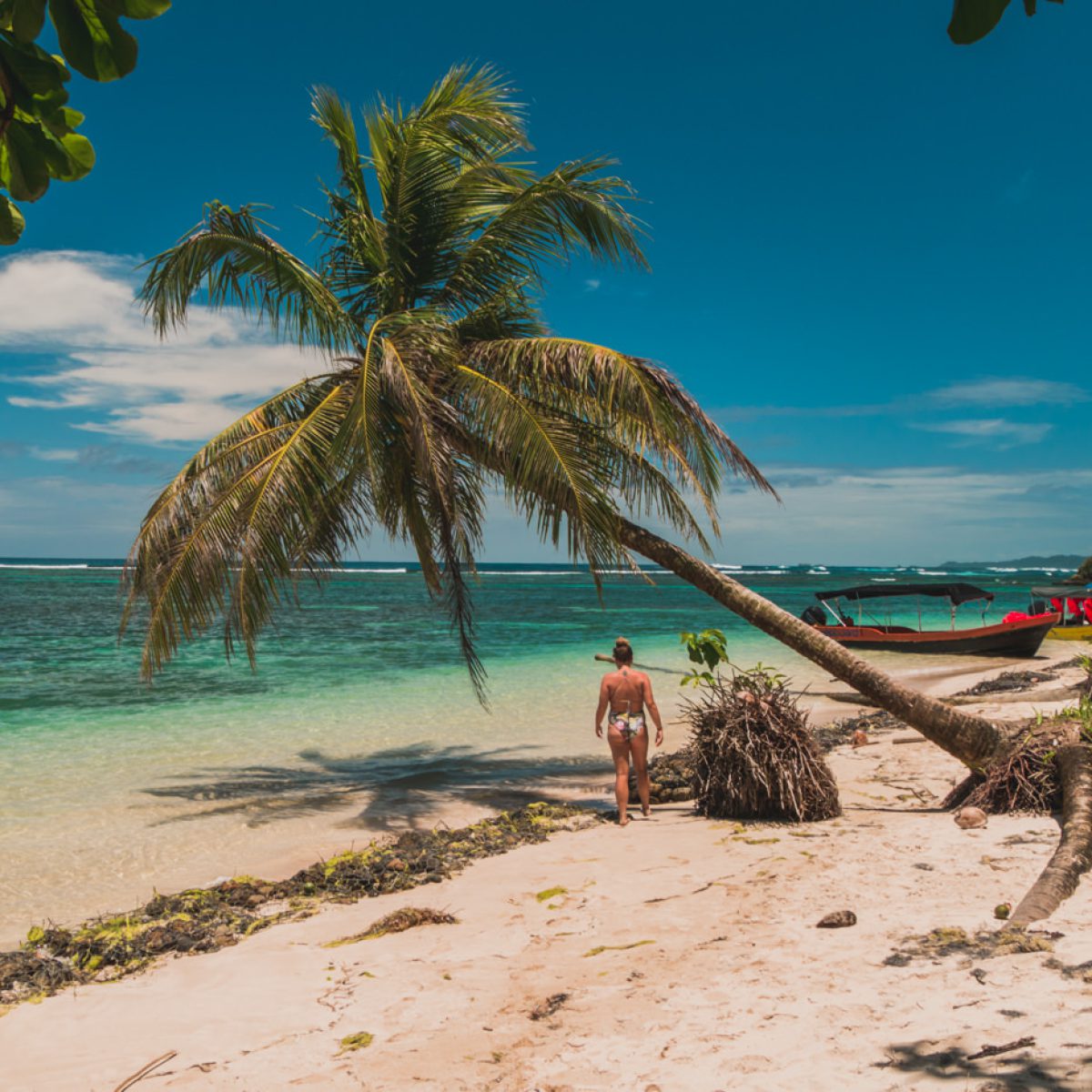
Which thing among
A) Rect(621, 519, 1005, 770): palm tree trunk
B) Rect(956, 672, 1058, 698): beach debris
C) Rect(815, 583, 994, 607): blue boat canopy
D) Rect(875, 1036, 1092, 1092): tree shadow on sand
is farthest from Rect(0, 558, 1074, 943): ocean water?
Rect(875, 1036, 1092, 1092): tree shadow on sand

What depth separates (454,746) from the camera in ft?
42.4

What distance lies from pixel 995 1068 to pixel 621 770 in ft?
17.7

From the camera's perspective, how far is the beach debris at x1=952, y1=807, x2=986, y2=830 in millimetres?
6359

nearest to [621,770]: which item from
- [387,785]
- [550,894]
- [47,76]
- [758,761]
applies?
[758,761]

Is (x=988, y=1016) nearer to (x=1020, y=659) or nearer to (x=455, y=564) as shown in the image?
(x=455, y=564)

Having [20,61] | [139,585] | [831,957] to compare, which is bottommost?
[831,957]

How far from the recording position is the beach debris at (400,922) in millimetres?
5246

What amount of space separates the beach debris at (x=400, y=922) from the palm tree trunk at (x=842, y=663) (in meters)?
3.71

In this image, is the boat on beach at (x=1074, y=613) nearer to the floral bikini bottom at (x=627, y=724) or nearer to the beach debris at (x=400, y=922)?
the floral bikini bottom at (x=627, y=724)

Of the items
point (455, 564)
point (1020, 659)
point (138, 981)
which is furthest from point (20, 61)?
point (1020, 659)

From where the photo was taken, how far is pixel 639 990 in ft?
13.1

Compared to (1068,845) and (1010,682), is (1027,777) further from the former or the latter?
(1010,682)

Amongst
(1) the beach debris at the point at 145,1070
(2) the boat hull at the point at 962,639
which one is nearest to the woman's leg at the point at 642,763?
(1) the beach debris at the point at 145,1070

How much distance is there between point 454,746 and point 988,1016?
10.3 m
